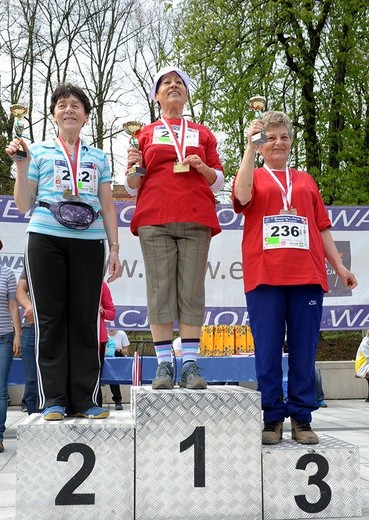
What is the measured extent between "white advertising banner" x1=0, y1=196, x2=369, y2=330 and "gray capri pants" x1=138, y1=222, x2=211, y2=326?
4991mm

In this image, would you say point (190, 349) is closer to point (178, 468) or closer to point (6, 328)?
point (178, 468)

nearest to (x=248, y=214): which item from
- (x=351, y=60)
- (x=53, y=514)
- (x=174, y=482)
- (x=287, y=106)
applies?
(x=174, y=482)

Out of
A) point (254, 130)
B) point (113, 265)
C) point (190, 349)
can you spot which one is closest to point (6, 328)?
point (113, 265)

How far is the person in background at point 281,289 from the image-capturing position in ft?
11.4

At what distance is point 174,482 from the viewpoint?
3086 millimetres

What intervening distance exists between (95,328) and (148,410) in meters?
0.61

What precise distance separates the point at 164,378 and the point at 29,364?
260 cm

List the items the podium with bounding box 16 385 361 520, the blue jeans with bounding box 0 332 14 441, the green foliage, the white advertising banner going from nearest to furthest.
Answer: the podium with bounding box 16 385 361 520
the blue jeans with bounding box 0 332 14 441
the white advertising banner
the green foliage

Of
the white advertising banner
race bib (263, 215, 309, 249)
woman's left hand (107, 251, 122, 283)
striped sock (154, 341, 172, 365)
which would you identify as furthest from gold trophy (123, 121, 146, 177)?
the white advertising banner

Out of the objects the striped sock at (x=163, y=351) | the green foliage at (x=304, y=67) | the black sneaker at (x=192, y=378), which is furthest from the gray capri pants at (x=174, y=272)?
the green foliage at (x=304, y=67)

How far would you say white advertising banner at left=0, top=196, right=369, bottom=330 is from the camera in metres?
8.41

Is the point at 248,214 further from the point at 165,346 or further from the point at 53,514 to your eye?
the point at 53,514

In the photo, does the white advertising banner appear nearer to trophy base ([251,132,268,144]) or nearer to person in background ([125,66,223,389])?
person in background ([125,66,223,389])

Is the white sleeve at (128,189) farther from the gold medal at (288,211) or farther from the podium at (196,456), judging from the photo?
the podium at (196,456)
